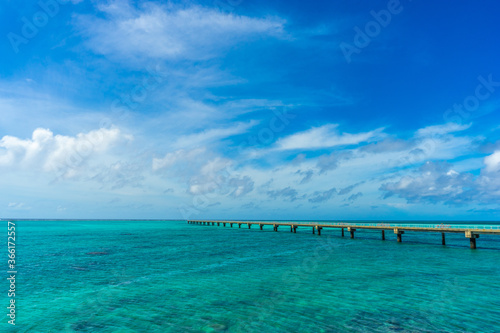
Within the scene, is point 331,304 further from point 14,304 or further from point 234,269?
point 14,304

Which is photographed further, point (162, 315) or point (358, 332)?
point (162, 315)

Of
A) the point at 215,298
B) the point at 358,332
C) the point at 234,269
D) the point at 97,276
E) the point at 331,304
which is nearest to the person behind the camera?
the point at 358,332

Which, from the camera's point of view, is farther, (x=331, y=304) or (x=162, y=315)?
(x=331, y=304)

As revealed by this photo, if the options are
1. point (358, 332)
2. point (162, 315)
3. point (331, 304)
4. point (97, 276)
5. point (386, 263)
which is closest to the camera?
point (358, 332)

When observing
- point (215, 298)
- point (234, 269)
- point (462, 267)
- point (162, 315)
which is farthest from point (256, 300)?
point (462, 267)

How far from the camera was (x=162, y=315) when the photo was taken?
14.2 metres

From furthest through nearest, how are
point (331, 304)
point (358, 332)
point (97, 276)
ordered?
point (97, 276) < point (331, 304) < point (358, 332)

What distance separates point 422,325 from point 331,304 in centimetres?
430

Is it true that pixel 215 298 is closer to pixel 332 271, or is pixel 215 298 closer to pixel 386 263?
pixel 332 271

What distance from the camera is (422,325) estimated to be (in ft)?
41.6

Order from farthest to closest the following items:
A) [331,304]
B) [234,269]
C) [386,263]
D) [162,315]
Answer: [386,263] < [234,269] < [331,304] < [162,315]

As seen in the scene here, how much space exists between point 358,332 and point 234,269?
1580 centimetres

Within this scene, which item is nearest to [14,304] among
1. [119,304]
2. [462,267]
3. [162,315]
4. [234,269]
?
[119,304]

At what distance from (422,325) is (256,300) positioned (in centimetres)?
801
